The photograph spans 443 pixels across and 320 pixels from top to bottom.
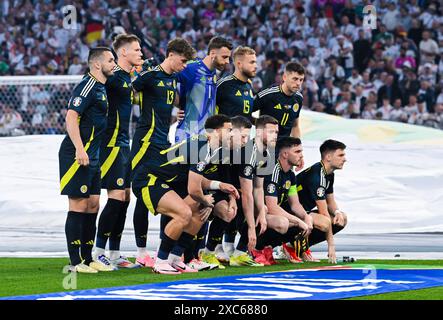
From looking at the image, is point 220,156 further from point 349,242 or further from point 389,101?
point 389,101

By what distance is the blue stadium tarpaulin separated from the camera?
6.81 meters

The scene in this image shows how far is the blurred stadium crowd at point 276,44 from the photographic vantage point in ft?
57.2

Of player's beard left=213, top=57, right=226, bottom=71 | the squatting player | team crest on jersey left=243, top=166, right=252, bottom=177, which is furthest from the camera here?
player's beard left=213, top=57, right=226, bottom=71

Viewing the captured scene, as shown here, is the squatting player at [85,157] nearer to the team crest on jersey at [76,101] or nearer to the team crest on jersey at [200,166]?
the team crest on jersey at [76,101]

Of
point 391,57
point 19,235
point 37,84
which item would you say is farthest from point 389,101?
point 19,235

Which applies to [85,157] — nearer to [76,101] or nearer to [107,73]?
[76,101]

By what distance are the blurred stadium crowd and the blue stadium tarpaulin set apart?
364 inches

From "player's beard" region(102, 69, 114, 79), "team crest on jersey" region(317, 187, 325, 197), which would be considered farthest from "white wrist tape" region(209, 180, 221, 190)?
"team crest on jersey" region(317, 187, 325, 197)

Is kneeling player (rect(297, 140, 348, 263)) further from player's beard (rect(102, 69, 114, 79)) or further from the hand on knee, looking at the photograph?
player's beard (rect(102, 69, 114, 79))

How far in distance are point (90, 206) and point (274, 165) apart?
6.10ft

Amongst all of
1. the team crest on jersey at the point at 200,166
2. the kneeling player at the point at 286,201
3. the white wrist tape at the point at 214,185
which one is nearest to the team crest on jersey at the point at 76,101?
the team crest on jersey at the point at 200,166

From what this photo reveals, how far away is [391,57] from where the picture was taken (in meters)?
18.8

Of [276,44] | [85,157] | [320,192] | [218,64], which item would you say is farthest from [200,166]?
[276,44]

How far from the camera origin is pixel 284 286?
24.2 ft
